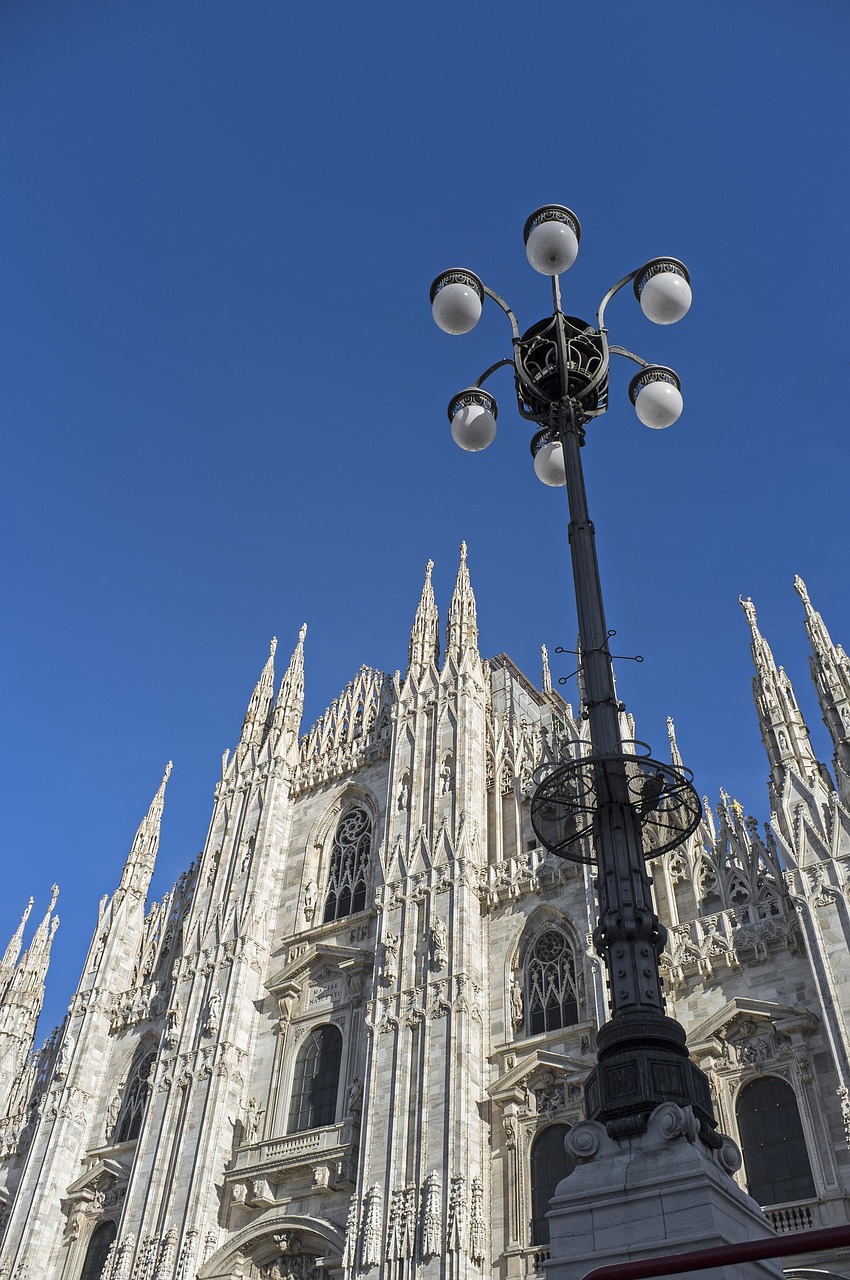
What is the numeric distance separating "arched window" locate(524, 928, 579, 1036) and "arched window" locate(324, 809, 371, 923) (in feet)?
19.8

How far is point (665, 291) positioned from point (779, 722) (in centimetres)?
1207

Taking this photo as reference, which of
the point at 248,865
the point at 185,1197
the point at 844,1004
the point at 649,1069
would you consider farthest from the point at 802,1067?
the point at 248,865

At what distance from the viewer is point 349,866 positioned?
28.0 metres

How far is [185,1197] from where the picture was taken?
22.5 m

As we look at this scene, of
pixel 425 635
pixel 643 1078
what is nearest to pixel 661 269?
pixel 643 1078

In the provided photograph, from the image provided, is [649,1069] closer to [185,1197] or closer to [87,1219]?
[185,1197]

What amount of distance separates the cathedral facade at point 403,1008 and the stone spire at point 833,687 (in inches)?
2.8

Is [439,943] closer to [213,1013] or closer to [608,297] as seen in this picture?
[213,1013]

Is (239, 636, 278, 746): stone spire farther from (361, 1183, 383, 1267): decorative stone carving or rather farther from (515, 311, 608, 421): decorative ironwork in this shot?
(515, 311, 608, 421): decorative ironwork

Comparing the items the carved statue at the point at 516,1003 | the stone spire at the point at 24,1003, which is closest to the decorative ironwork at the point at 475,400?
the carved statue at the point at 516,1003

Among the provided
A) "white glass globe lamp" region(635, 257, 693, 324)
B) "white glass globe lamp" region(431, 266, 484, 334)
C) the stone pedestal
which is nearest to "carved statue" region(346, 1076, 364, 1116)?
the stone pedestal

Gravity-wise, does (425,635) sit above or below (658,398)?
above

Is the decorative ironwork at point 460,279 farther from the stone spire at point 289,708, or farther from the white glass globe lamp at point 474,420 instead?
the stone spire at point 289,708

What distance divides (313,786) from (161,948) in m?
6.81
